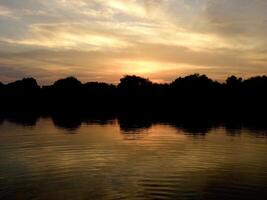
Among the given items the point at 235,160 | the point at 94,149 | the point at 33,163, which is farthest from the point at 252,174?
the point at 94,149

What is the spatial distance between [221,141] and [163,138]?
795cm

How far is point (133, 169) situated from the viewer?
3562 cm

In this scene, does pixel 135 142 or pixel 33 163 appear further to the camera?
pixel 135 142

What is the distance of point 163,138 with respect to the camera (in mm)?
62156

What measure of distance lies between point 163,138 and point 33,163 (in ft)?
88.8

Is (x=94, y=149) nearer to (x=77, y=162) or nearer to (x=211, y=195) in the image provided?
(x=77, y=162)

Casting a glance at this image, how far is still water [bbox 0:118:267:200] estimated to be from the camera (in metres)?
27.3

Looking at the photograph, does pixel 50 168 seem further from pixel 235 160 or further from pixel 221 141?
pixel 221 141

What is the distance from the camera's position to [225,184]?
29.8 metres

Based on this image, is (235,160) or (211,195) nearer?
(211,195)

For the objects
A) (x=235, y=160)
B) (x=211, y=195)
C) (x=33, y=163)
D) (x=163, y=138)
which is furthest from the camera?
(x=163, y=138)

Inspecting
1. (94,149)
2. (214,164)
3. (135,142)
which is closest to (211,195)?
(214,164)

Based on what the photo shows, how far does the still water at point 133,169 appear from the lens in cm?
2727

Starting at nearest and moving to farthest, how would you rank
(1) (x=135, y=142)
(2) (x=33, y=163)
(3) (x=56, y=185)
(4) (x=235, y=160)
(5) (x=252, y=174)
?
1. (3) (x=56, y=185)
2. (5) (x=252, y=174)
3. (2) (x=33, y=163)
4. (4) (x=235, y=160)
5. (1) (x=135, y=142)
